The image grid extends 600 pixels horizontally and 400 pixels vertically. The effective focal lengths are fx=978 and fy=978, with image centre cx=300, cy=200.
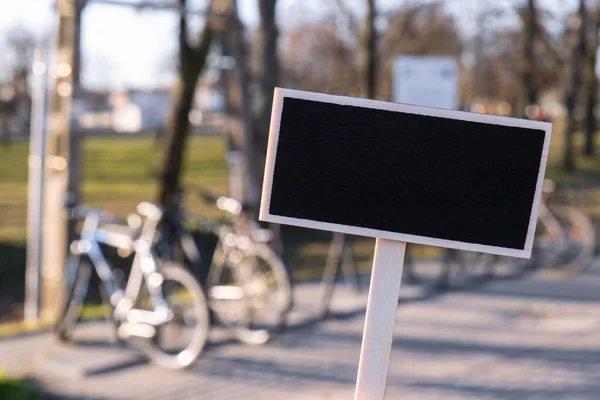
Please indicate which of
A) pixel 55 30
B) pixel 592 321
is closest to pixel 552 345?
pixel 592 321

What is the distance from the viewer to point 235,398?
5.89m

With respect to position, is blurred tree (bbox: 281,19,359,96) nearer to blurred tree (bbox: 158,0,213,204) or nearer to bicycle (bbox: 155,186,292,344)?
blurred tree (bbox: 158,0,213,204)

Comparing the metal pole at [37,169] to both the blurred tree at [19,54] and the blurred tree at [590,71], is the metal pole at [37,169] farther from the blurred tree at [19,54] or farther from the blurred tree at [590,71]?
the blurred tree at [19,54]

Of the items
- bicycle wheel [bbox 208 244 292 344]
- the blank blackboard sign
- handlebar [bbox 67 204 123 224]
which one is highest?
the blank blackboard sign

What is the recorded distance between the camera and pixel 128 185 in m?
26.4

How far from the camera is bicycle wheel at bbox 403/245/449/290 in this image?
10070 millimetres

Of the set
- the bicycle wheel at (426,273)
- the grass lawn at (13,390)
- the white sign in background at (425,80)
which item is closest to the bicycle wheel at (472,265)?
the bicycle wheel at (426,273)

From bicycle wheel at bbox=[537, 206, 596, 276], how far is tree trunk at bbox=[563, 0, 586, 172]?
1358 cm

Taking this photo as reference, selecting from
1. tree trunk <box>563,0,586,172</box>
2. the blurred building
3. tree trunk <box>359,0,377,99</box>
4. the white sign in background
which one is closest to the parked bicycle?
the white sign in background

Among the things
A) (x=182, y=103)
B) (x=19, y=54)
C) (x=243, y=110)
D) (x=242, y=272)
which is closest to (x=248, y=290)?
(x=242, y=272)

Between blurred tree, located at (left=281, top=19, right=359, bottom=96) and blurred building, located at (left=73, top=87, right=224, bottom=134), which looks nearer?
blurred building, located at (left=73, top=87, right=224, bottom=134)

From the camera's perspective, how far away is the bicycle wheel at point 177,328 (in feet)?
20.2

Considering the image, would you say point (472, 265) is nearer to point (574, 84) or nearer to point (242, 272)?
point (242, 272)

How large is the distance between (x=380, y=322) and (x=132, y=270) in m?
4.05
